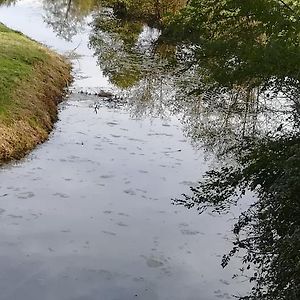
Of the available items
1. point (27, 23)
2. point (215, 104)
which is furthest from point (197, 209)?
point (27, 23)

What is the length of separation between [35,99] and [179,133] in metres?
5.75

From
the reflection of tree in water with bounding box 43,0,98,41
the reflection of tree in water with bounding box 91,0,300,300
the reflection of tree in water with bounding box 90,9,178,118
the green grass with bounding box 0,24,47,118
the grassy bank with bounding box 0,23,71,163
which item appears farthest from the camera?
the reflection of tree in water with bounding box 43,0,98,41

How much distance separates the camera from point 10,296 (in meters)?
11.2

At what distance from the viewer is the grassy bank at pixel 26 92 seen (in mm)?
18797

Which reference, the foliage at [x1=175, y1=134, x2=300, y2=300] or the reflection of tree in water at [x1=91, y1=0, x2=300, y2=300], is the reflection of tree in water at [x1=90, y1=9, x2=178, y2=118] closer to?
the reflection of tree in water at [x1=91, y1=0, x2=300, y2=300]

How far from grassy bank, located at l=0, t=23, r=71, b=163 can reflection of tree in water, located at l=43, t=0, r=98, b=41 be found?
9604 millimetres

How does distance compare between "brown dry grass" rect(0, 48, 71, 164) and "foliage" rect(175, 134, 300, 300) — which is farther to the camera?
"brown dry grass" rect(0, 48, 71, 164)

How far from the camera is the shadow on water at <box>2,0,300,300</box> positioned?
953cm

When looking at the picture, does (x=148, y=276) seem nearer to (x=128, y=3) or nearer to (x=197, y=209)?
(x=197, y=209)

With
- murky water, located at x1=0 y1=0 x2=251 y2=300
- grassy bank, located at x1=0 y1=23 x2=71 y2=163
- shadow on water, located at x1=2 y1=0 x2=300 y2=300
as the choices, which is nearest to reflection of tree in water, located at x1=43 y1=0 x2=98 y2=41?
shadow on water, located at x1=2 y1=0 x2=300 y2=300

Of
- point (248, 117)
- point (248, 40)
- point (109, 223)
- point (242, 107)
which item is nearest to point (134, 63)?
point (242, 107)

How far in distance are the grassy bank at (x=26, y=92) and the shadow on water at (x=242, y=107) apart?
10.5ft

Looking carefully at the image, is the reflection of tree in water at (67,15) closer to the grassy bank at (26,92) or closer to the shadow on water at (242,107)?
the shadow on water at (242,107)

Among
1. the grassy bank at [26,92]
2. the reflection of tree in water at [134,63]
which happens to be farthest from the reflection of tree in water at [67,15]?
the grassy bank at [26,92]
